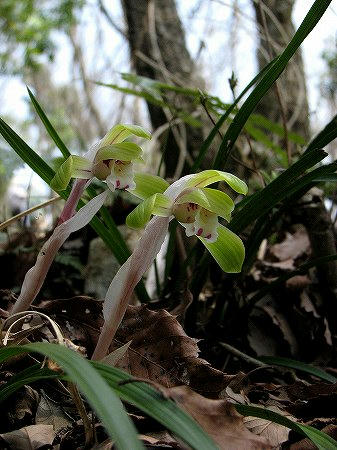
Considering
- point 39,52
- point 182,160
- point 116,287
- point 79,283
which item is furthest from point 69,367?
point 39,52

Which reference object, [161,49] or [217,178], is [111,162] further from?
[161,49]

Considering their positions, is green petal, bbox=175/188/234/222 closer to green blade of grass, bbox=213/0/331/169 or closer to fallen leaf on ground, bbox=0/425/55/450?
green blade of grass, bbox=213/0/331/169

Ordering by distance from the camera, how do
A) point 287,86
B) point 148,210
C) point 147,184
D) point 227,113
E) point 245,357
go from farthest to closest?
point 287,86 < point 245,357 < point 227,113 < point 147,184 < point 148,210

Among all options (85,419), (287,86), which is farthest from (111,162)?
(287,86)

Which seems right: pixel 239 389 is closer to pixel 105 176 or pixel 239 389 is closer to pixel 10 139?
pixel 105 176

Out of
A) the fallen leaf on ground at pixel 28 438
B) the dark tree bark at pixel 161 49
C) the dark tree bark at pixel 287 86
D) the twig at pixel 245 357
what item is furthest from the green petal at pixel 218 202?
the dark tree bark at pixel 287 86

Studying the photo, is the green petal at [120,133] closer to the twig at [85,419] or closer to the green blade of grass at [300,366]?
the twig at [85,419]
